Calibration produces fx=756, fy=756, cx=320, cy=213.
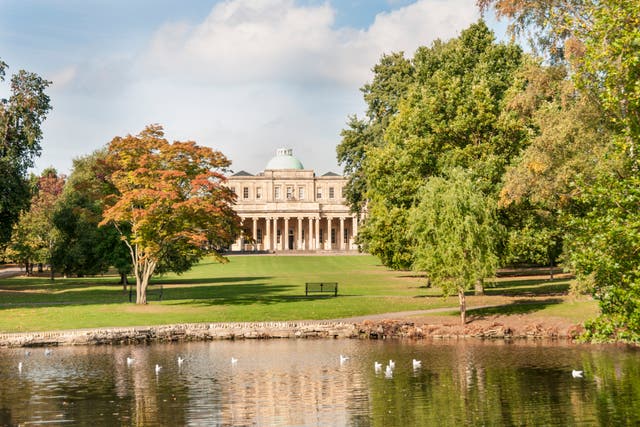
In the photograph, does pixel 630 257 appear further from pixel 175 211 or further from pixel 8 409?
pixel 175 211

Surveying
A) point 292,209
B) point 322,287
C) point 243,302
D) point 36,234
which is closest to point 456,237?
point 243,302

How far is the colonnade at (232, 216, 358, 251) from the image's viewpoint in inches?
5610

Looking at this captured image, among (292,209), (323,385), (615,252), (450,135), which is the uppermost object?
(292,209)

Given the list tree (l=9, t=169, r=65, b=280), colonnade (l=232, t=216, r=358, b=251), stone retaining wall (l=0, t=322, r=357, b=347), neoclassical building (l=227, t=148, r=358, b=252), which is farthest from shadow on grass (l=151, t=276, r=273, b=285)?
colonnade (l=232, t=216, r=358, b=251)

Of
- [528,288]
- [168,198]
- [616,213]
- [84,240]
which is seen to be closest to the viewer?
[616,213]

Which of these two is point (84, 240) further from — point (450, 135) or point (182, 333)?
point (450, 135)

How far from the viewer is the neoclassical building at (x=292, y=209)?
142 m

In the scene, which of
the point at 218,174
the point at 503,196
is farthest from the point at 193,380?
the point at 218,174

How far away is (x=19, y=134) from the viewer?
181ft

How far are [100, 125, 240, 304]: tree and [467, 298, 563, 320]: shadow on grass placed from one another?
1538 cm

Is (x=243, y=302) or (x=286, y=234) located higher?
Result: (x=286, y=234)

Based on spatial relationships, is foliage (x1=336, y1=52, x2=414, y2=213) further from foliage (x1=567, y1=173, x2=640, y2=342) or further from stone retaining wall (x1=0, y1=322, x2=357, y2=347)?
foliage (x1=567, y1=173, x2=640, y2=342)

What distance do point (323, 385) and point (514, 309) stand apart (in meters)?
17.3

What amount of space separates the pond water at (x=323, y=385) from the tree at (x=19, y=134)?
25241 mm
